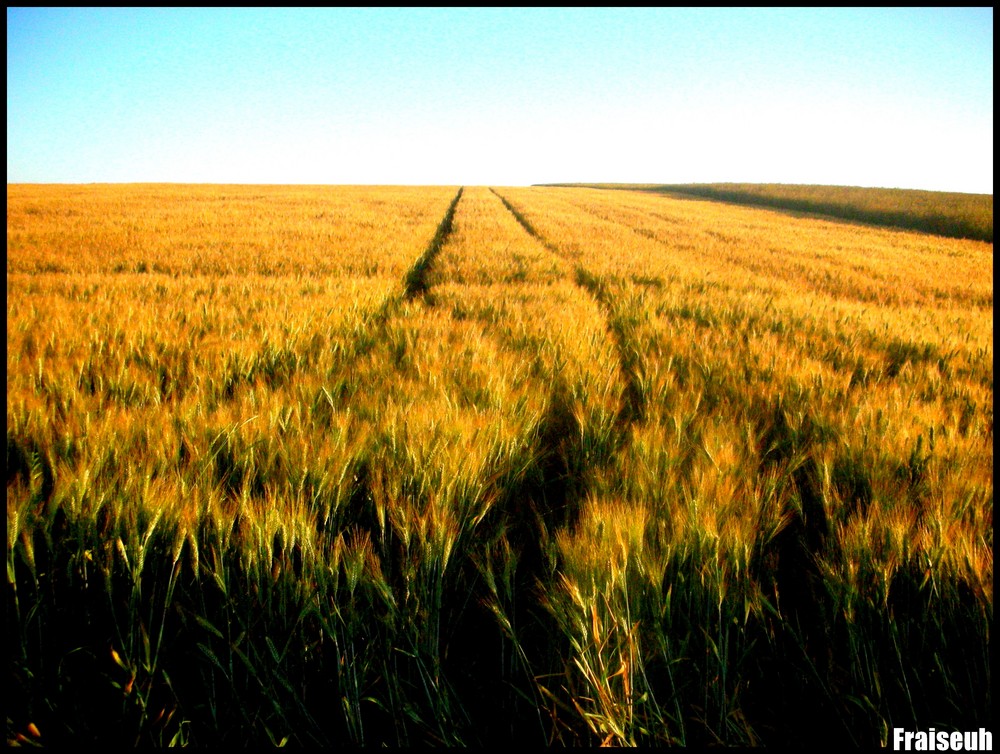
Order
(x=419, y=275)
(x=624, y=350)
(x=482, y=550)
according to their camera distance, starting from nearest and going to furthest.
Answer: (x=482, y=550)
(x=624, y=350)
(x=419, y=275)

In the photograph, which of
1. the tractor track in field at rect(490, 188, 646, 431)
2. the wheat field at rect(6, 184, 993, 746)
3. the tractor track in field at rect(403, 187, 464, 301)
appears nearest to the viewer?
the wheat field at rect(6, 184, 993, 746)

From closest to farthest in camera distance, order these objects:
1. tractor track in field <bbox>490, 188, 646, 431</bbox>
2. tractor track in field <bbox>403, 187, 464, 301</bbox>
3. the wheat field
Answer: the wheat field, tractor track in field <bbox>490, 188, 646, 431</bbox>, tractor track in field <bbox>403, 187, 464, 301</bbox>

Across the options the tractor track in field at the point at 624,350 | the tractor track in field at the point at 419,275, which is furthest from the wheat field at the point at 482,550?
the tractor track in field at the point at 419,275

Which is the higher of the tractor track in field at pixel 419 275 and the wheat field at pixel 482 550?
the tractor track in field at pixel 419 275

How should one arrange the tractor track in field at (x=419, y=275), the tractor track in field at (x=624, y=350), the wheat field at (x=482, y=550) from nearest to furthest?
the wheat field at (x=482, y=550) → the tractor track in field at (x=624, y=350) → the tractor track in field at (x=419, y=275)

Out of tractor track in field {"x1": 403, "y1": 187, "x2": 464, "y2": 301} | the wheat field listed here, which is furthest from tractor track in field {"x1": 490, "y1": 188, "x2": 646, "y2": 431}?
tractor track in field {"x1": 403, "y1": 187, "x2": 464, "y2": 301}

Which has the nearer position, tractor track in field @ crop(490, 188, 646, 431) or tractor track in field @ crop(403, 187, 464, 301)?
tractor track in field @ crop(490, 188, 646, 431)

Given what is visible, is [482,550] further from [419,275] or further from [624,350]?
[419,275]

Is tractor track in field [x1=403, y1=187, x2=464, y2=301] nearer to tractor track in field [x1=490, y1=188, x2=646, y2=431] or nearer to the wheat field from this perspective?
tractor track in field [x1=490, y1=188, x2=646, y2=431]

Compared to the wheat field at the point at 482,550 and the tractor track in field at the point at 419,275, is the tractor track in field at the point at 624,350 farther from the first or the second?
the tractor track in field at the point at 419,275

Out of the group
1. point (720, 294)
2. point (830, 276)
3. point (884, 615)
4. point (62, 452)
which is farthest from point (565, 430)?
point (830, 276)

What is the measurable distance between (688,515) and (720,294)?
3900 millimetres

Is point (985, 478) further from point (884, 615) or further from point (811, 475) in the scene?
point (884, 615)

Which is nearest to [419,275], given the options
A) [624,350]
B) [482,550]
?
[624,350]
